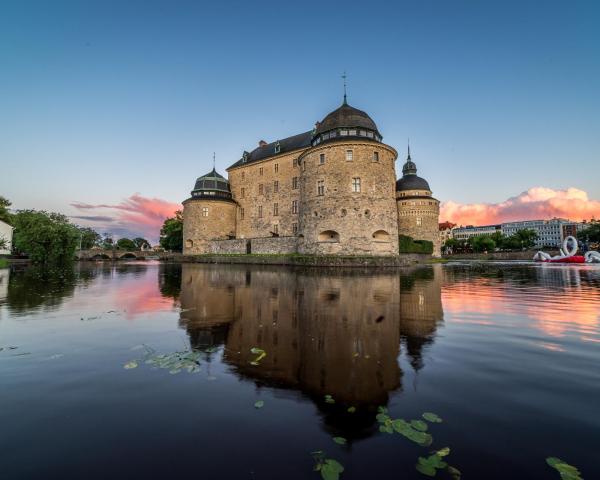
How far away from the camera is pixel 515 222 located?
5827 inches

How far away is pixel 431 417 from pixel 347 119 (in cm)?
3165

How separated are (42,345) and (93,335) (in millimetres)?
732

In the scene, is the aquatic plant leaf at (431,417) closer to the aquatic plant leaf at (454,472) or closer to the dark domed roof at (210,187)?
the aquatic plant leaf at (454,472)

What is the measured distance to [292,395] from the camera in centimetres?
302

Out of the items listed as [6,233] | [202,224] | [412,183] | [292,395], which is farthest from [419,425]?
[6,233]

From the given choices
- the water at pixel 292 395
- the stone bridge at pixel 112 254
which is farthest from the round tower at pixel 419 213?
the stone bridge at pixel 112 254

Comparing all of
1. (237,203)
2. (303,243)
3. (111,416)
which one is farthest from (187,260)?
(111,416)

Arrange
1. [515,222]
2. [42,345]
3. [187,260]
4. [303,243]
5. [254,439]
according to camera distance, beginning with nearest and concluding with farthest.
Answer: [254,439] < [42,345] < [303,243] < [187,260] < [515,222]

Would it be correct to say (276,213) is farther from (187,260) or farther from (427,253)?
(427,253)

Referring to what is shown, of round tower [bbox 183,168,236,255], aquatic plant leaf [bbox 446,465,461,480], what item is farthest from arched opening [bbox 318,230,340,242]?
aquatic plant leaf [bbox 446,465,461,480]

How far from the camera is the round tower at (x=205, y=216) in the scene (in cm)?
4406

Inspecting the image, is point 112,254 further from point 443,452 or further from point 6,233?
point 443,452

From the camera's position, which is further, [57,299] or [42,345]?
[57,299]

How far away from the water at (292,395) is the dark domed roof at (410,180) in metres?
42.8
